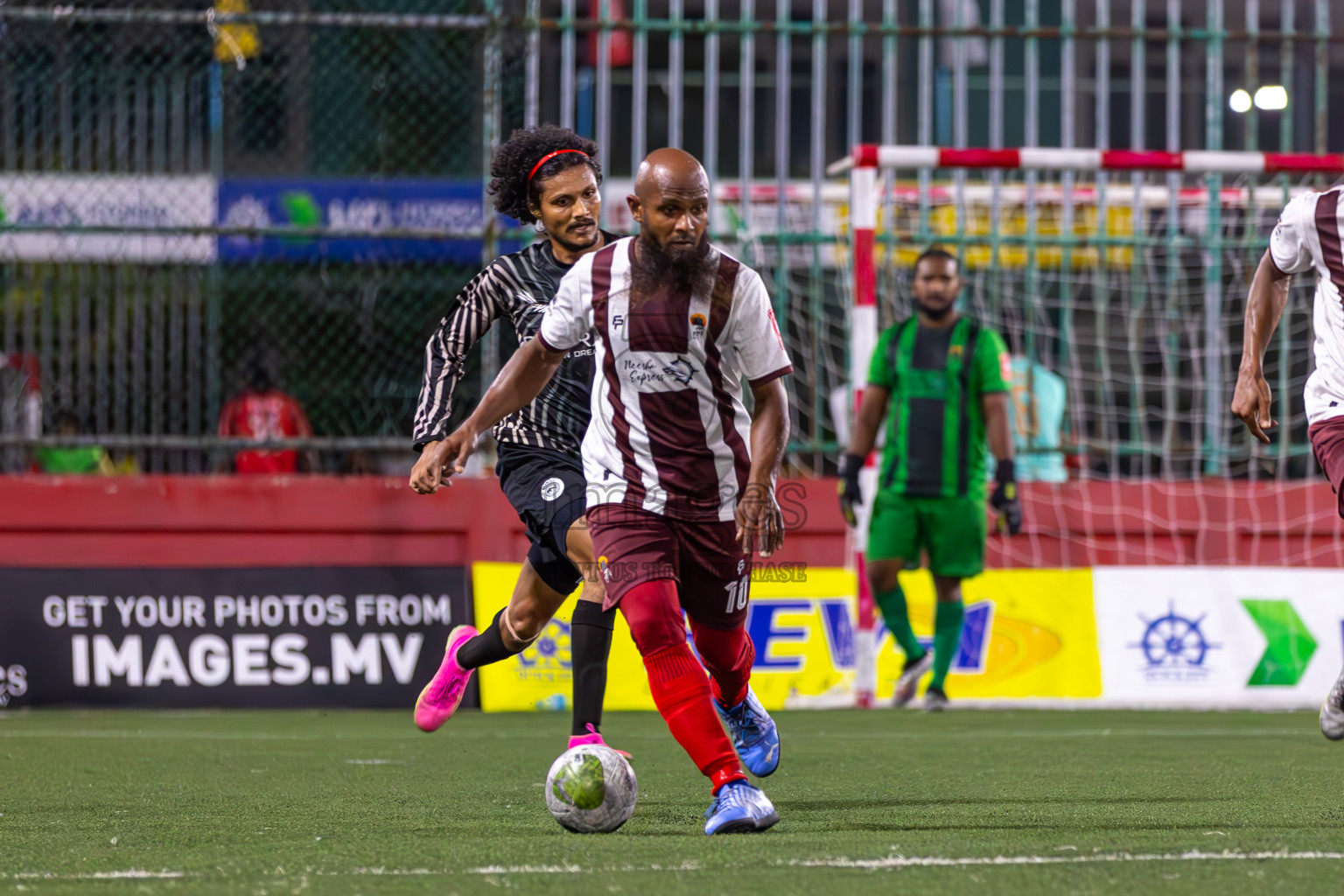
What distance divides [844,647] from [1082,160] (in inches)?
114

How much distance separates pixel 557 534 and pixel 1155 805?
1874 mm

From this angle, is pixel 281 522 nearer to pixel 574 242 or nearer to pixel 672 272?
pixel 574 242

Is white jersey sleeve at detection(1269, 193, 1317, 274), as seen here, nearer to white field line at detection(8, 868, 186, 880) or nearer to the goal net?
white field line at detection(8, 868, 186, 880)


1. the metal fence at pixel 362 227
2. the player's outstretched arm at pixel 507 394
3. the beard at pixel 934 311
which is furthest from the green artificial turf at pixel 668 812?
the metal fence at pixel 362 227

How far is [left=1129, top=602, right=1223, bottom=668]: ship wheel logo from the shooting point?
31.1 ft

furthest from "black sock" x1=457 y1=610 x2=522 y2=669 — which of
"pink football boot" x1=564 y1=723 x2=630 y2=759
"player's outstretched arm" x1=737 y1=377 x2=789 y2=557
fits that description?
"player's outstretched arm" x1=737 y1=377 x2=789 y2=557

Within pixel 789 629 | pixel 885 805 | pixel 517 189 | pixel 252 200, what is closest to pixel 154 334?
pixel 252 200

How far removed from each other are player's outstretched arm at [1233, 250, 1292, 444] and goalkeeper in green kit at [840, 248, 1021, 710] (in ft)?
11.5

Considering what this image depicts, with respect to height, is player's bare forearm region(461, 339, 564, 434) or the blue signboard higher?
the blue signboard

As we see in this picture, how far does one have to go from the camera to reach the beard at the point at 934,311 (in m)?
8.84

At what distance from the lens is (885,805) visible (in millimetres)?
4879

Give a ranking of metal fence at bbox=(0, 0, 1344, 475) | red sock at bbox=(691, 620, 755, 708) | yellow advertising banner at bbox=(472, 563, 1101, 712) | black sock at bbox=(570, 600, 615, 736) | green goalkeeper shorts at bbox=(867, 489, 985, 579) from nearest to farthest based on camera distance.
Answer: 1. red sock at bbox=(691, 620, 755, 708)
2. black sock at bbox=(570, 600, 615, 736)
3. green goalkeeper shorts at bbox=(867, 489, 985, 579)
4. yellow advertising banner at bbox=(472, 563, 1101, 712)
5. metal fence at bbox=(0, 0, 1344, 475)

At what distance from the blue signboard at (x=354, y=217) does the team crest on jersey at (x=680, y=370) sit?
560cm

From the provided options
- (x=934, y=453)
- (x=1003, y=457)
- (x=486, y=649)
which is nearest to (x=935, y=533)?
(x=934, y=453)
